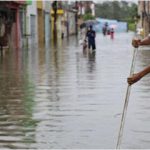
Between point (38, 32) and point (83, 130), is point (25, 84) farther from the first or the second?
point (38, 32)

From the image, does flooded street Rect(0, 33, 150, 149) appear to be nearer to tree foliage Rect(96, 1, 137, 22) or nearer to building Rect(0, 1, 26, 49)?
building Rect(0, 1, 26, 49)

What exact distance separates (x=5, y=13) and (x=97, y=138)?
3526 centimetres

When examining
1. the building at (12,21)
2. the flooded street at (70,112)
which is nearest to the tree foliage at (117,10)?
the building at (12,21)

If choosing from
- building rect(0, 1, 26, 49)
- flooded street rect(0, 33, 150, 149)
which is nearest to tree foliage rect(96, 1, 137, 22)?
building rect(0, 1, 26, 49)

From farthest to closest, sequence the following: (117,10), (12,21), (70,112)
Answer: (117,10) < (12,21) < (70,112)

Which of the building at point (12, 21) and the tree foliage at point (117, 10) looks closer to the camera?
the building at point (12, 21)

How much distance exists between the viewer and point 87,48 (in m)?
41.2

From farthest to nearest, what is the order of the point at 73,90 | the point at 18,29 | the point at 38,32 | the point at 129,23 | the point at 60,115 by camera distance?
the point at 129,23, the point at 38,32, the point at 18,29, the point at 73,90, the point at 60,115

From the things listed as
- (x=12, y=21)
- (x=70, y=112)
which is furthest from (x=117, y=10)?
(x=70, y=112)

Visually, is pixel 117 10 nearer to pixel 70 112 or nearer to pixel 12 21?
pixel 12 21

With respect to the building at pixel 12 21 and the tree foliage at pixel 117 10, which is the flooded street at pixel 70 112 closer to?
the building at pixel 12 21

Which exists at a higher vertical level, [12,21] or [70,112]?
[12,21]

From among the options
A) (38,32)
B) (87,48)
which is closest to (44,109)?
(87,48)

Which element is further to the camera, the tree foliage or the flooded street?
the tree foliage
